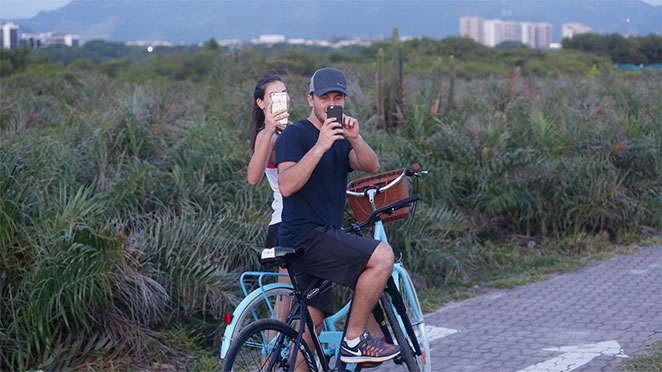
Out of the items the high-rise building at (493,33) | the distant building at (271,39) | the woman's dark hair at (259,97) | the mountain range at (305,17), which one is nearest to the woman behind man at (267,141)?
the woman's dark hair at (259,97)

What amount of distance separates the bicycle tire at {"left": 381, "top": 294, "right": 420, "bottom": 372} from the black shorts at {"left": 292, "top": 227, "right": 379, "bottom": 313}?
13.9 inches

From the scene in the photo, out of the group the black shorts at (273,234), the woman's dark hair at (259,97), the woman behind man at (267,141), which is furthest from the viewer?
the woman's dark hair at (259,97)

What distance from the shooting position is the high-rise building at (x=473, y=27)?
5297cm

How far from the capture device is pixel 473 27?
5603cm

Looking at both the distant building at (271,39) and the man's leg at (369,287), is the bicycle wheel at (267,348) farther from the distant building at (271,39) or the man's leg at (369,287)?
the distant building at (271,39)

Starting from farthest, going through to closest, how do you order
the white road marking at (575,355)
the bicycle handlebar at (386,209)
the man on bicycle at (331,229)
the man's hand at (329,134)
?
1. the white road marking at (575,355)
2. the bicycle handlebar at (386,209)
3. the man on bicycle at (331,229)
4. the man's hand at (329,134)

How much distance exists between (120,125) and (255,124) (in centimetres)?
355

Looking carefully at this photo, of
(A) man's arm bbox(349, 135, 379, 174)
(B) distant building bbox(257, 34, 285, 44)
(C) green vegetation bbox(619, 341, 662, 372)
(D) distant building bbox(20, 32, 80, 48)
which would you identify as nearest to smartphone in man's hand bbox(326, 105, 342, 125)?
(A) man's arm bbox(349, 135, 379, 174)

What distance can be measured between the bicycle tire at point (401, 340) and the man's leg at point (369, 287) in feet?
0.77

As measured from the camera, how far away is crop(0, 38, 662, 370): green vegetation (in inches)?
218

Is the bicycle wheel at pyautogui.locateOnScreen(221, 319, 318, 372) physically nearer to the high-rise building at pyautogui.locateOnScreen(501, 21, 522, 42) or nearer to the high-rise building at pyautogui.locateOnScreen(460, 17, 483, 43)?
the high-rise building at pyautogui.locateOnScreen(501, 21, 522, 42)

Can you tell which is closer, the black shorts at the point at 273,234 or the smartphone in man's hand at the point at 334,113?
the smartphone in man's hand at the point at 334,113

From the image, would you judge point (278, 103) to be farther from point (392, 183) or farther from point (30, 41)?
point (30, 41)

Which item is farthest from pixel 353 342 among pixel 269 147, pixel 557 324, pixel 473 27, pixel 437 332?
pixel 473 27
